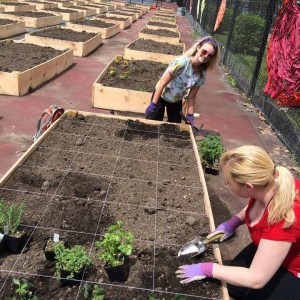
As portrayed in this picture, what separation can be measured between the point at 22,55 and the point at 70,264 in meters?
7.73

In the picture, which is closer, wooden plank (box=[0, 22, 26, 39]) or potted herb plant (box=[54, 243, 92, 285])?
potted herb plant (box=[54, 243, 92, 285])

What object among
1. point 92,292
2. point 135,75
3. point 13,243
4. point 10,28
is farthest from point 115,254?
point 10,28

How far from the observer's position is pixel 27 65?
8.06 m

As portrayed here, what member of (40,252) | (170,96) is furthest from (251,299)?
(170,96)

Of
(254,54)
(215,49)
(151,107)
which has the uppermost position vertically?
(215,49)

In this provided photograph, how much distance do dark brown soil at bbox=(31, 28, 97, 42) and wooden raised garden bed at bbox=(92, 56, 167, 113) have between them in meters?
3.70

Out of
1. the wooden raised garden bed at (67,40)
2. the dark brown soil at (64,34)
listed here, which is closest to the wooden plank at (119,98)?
the wooden raised garden bed at (67,40)

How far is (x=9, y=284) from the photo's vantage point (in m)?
2.55

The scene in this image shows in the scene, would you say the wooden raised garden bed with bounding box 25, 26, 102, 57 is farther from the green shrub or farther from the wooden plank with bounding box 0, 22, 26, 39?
the green shrub

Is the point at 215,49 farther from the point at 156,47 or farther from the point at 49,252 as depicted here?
the point at 156,47

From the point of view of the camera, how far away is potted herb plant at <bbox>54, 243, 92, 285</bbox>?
255 centimetres

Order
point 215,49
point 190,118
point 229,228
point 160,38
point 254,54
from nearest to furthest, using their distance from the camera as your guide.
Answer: point 229,228 → point 215,49 → point 190,118 → point 254,54 → point 160,38

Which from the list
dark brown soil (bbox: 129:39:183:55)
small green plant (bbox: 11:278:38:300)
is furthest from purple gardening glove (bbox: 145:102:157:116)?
dark brown soil (bbox: 129:39:183:55)

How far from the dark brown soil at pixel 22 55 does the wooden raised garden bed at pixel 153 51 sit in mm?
2333
